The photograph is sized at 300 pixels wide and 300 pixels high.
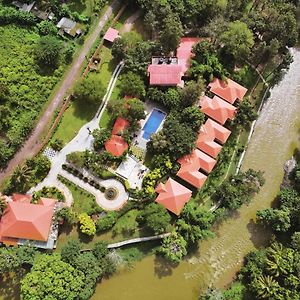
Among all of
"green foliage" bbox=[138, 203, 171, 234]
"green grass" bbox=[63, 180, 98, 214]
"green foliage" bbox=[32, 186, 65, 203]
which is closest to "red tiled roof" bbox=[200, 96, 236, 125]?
"green foliage" bbox=[138, 203, 171, 234]

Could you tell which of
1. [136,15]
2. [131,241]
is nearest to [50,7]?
[136,15]

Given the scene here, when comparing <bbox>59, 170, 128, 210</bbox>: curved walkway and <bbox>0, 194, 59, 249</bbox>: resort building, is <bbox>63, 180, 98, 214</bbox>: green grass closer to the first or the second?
<bbox>59, 170, 128, 210</bbox>: curved walkway

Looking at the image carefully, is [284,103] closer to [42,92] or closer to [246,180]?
[246,180]

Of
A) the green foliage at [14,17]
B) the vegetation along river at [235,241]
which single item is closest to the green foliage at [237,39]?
the vegetation along river at [235,241]

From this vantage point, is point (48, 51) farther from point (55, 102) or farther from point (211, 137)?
point (211, 137)

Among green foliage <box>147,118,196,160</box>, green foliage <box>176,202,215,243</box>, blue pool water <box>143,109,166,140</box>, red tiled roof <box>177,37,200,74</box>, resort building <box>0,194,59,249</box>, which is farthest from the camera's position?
red tiled roof <box>177,37,200,74</box>

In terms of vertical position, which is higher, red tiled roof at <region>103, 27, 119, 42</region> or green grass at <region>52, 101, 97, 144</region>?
red tiled roof at <region>103, 27, 119, 42</region>

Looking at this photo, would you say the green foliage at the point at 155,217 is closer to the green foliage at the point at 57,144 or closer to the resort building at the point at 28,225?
the resort building at the point at 28,225
